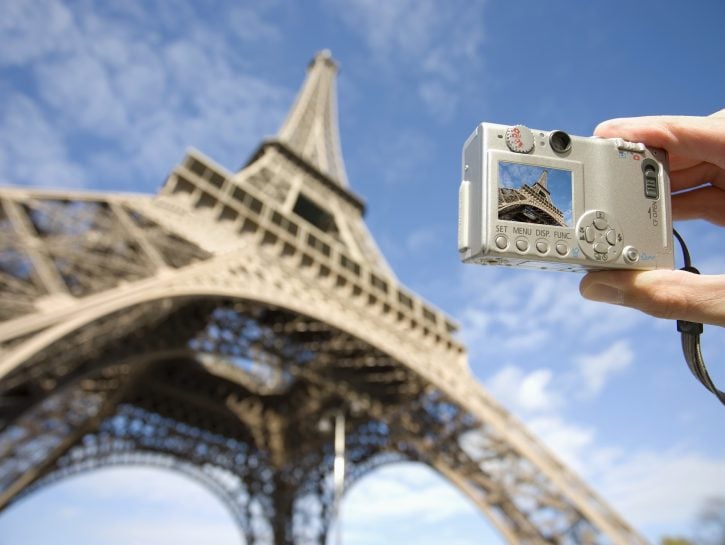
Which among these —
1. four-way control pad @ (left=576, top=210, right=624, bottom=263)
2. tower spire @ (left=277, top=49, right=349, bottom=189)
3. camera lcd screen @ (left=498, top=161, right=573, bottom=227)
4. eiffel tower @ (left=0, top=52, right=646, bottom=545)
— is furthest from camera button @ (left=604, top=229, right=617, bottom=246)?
tower spire @ (left=277, top=49, right=349, bottom=189)

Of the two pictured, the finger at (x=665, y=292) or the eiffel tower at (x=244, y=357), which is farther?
the eiffel tower at (x=244, y=357)

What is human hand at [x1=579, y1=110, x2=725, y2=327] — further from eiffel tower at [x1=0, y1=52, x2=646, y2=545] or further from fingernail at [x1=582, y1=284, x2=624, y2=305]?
eiffel tower at [x1=0, y1=52, x2=646, y2=545]

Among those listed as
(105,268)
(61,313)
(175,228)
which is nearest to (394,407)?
(175,228)

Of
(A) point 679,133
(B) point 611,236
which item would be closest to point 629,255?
(B) point 611,236

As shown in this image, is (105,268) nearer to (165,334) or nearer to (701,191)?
(165,334)

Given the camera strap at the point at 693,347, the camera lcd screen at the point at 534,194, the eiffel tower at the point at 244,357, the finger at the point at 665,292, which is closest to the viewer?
the finger at the point at 665,292

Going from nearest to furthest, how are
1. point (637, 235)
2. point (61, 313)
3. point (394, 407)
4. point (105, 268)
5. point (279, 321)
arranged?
1. point (637, 235)
2. point (61, 313)
3. point (105, 268)
4. point (279, 321)
5. point (394, 407)

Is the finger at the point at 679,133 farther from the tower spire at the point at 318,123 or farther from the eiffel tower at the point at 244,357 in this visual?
the tower spire at the point at 318,123

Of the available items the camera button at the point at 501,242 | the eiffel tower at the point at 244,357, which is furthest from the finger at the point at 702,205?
the eiffel tower at the point at 244,357
